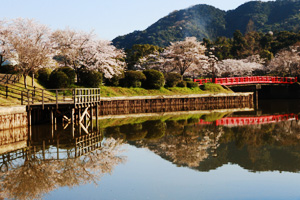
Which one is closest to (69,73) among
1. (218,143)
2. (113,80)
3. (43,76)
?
(43,76)

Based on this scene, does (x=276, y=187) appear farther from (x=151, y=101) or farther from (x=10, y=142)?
(x=151, y=101)

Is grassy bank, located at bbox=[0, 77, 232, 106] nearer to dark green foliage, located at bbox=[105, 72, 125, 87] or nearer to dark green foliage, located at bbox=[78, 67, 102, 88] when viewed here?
dark green foliage, located at bbox=[105, 72, 125, 87]

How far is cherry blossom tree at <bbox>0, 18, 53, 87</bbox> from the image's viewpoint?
116 feet

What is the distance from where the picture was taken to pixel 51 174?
13.7 meters

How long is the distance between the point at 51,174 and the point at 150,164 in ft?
14.0

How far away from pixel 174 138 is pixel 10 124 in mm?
11160

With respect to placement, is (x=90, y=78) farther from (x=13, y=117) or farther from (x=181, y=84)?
(x=13, y=117)

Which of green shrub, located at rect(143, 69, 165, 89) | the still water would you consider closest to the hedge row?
green shrub, located at rect(143, 69, 165, 89)

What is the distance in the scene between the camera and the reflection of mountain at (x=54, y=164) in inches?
480

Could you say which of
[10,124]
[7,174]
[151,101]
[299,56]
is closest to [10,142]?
[10,124]

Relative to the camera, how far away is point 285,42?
334ft

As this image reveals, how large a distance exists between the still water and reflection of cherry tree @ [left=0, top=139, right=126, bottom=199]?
30 millimetres

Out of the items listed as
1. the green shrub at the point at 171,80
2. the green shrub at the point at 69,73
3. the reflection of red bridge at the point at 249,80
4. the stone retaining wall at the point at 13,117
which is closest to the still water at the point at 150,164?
the stone retaining wall at the point at 13,117

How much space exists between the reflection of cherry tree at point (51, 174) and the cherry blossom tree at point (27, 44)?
70.0 feet
